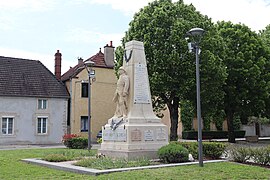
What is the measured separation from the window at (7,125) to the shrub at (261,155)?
943 inches

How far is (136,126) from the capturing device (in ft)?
47.9

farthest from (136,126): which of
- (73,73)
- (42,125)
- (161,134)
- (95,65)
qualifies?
(73,73)

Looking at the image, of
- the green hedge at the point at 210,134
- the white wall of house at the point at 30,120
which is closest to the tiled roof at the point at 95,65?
the white wall of house at the point at 30,120

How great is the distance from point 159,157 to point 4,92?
22.0 meters

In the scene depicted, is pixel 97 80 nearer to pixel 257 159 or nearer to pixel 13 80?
pixel 13 80

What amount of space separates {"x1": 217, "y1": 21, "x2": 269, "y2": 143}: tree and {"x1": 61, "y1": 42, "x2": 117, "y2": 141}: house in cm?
1282

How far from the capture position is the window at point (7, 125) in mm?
31703

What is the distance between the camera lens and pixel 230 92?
99.9ft

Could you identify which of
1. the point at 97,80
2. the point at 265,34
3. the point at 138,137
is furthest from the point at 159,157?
the point at 265,34

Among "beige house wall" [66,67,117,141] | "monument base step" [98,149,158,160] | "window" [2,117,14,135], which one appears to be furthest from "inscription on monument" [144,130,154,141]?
"beige house wall" [66,67,117,141]

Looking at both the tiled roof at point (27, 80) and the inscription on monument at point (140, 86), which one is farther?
the tiled roof at point (27, 80)

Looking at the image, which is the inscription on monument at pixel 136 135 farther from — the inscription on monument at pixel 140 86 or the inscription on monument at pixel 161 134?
the inscription on monument at pixel 140 86

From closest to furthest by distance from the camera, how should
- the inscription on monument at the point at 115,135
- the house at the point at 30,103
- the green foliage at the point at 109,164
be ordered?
the green foliage at the point at 109,164 < the inscription on monument at the point at 115,135 < the house at the point at 30,103

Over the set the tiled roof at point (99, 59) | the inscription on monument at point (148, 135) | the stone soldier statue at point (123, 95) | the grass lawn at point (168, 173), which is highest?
the tiled roof at point (99, 59)
